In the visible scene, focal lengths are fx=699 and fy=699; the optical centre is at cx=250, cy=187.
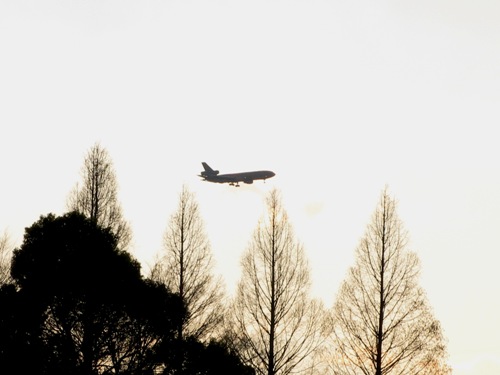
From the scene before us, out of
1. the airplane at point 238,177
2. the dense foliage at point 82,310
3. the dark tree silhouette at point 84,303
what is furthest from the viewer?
the airplane at point 238,177

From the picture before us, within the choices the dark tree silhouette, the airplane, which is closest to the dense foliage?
the dark tree silhouette

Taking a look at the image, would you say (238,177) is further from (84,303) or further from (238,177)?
(84,303)

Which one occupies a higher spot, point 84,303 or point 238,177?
point 238,177

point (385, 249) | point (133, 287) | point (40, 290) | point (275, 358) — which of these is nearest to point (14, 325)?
point (40, 290)

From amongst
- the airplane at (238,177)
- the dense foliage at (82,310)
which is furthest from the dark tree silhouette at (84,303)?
the airplane at (238,177)

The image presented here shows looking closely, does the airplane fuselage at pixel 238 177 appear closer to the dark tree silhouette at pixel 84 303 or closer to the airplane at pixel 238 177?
the airplane at pixel 238 177

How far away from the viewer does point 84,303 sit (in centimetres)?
3005

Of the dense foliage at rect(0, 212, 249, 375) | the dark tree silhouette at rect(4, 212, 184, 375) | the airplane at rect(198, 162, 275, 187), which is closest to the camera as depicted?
the dense foliage at rect(0, 212, 249, 375)

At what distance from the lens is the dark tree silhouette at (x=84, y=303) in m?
29.0

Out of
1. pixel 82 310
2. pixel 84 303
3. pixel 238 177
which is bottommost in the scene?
pixel 82 310

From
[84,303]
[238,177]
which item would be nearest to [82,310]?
[84,303]

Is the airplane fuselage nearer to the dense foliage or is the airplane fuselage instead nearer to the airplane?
the airplane

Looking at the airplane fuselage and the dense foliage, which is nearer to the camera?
the dense foliage

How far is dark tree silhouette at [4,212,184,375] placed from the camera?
29000 millimetres
